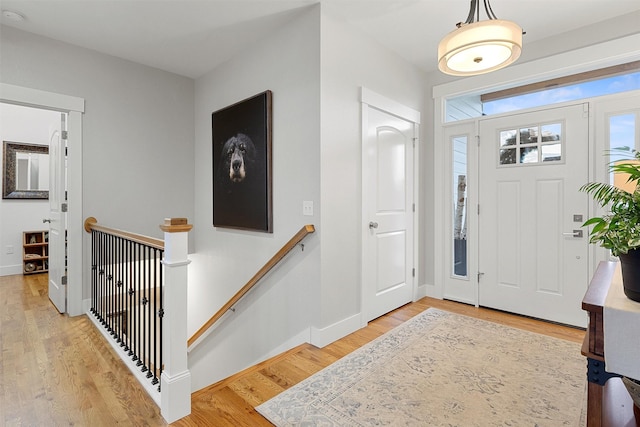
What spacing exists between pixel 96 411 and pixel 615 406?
2492 millimetres

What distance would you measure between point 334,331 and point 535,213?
2.20 metres

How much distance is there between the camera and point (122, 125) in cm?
356

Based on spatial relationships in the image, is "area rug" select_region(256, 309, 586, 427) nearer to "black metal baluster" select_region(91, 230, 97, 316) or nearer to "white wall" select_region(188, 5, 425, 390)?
"white wall" select_region(188, 5, 425, 390)

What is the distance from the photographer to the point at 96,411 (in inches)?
69.5

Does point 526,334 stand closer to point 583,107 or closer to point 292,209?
point 583,107

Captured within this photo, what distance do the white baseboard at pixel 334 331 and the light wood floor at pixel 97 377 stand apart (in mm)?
52

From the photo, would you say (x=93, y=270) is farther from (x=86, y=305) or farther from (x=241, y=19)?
(x=241, y=19)

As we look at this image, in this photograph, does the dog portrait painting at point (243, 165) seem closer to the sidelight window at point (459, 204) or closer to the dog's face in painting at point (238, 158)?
the dog's face in painting at point (238, 158)

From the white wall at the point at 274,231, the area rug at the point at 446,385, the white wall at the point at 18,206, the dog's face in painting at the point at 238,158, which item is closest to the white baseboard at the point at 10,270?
the white wall at the point at 18,206

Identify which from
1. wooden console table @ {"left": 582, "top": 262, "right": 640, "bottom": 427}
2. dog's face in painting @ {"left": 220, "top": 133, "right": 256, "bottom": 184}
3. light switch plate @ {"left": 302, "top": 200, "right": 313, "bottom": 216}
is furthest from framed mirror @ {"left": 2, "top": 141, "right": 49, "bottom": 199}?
wooden console table @ {"left": 582, "top": 262, "right": 640, "bottom": 427}

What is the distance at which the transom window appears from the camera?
298 centimetres

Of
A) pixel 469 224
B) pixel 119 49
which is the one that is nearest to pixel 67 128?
pixel 119 49

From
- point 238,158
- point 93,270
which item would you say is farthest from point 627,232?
point 93,270

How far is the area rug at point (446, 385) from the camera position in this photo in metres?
1.68
